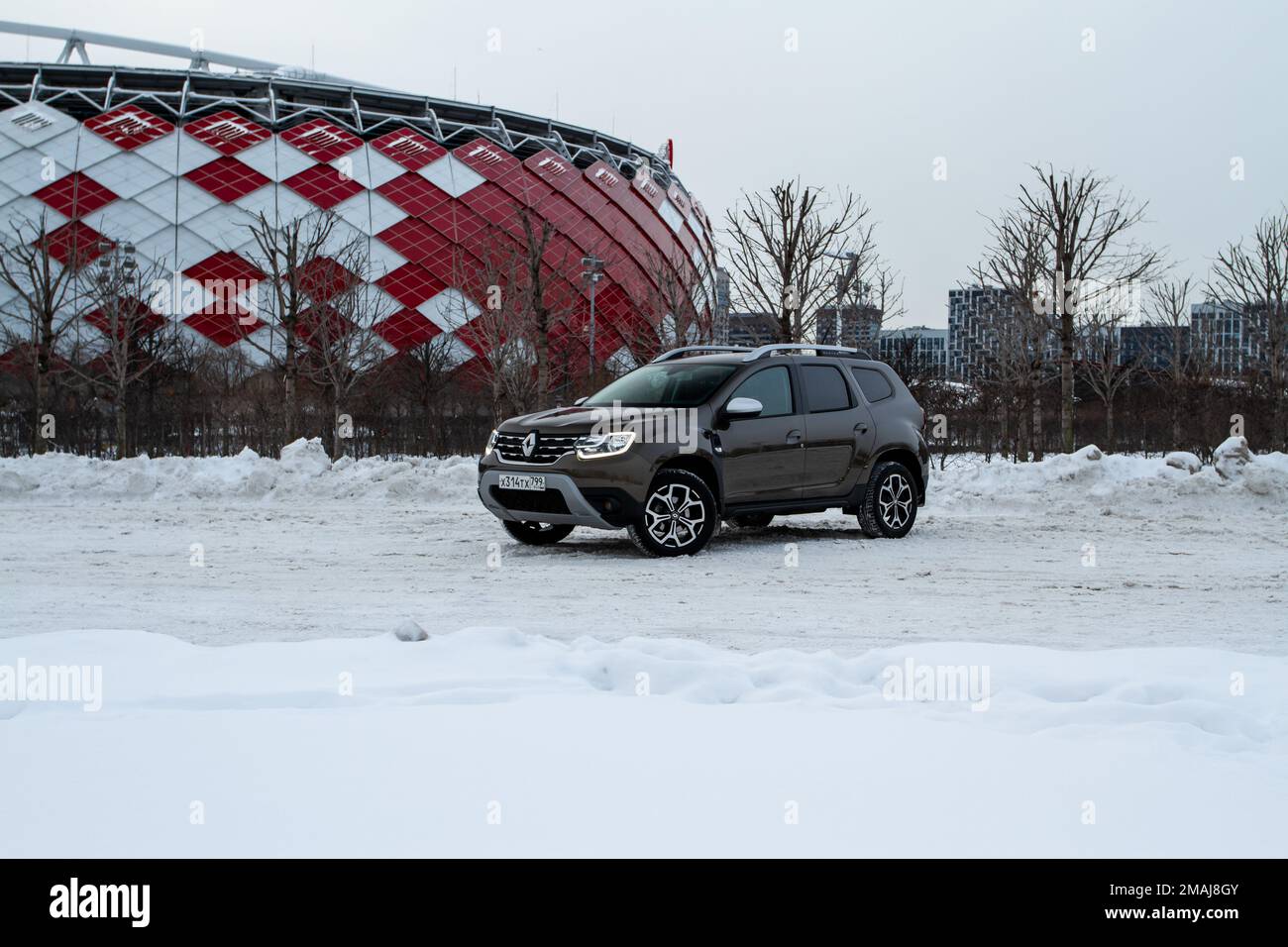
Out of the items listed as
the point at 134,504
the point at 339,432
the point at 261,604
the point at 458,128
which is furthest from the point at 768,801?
the point at 458,128

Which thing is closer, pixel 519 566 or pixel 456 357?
pixel 519 566

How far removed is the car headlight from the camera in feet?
29.7

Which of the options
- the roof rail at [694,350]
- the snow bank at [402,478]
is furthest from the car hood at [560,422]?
the snow bank at [402,478]

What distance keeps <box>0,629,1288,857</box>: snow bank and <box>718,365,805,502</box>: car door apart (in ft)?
16.1

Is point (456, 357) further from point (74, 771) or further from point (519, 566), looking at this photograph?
point (74, 771)

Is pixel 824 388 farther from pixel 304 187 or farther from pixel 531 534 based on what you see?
pixel 304 187

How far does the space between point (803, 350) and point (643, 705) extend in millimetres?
7304

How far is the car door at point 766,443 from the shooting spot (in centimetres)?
961

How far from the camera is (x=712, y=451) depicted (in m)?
9.45

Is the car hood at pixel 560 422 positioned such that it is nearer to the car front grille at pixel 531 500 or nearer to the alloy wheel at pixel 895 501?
the car front grille at pixel 531 500

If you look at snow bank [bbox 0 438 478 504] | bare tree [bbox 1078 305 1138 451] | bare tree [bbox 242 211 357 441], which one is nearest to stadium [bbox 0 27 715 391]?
bare tree [bbox 242 211 357 441]

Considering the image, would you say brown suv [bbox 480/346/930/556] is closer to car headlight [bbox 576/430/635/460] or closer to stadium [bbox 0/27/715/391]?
car headlight [bbox 576/430/635/460]
